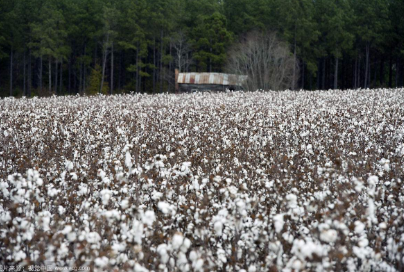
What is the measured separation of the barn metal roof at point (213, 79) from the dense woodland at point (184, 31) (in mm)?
11852

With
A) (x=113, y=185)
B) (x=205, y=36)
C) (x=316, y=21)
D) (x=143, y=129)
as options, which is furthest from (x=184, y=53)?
(x=113, y=185)

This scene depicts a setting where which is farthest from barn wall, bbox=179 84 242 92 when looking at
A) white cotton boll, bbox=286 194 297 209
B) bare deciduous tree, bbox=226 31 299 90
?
white cotton boll, bbox=286 194 297 209

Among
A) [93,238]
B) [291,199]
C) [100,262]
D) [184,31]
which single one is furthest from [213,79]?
[100,262]

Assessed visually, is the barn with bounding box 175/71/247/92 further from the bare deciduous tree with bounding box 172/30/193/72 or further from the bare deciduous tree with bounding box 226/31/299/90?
the bare deciduous tree with bounding box 172/30/193/72

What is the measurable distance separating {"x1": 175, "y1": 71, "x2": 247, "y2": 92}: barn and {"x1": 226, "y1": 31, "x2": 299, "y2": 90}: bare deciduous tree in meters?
1.05

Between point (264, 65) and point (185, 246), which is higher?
point (264, 65)

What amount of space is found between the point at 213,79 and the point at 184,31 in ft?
59.9

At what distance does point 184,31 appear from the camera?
57875 mm

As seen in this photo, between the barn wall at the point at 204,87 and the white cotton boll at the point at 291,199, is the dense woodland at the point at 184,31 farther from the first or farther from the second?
the white cotton boll at the point at 291,199

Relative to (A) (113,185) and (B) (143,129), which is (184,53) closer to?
(B) (143,129)

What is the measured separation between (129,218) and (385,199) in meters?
2.94

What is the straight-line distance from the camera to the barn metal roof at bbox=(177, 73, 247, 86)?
41181mm

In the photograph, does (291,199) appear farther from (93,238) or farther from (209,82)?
(209,82)

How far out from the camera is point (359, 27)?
2120 inches
